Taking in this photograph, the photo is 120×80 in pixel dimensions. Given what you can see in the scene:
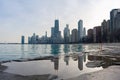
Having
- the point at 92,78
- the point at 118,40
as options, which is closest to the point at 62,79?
the point at 92,78

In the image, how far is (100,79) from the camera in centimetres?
1666

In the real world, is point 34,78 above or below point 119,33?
below

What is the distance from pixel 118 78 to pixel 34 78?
8097 mm

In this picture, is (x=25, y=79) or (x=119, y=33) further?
(x=119, y=33)

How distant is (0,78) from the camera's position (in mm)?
18656

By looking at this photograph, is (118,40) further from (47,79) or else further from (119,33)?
(47,79)

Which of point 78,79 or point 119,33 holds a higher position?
point 119,33

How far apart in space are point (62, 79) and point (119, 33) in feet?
543

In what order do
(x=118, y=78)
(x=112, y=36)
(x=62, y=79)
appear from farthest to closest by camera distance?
(x=112, y=36) < (x=62, y=79) < (x=118, y=78)

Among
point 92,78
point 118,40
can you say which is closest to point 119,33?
point 118,40

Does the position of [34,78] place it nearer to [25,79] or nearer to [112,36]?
[25,79]

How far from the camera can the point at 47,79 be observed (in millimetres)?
18125

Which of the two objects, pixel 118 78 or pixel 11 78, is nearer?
pixel 118 78

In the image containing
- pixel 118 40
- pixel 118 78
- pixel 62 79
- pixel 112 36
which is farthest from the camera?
pixel 112 36
